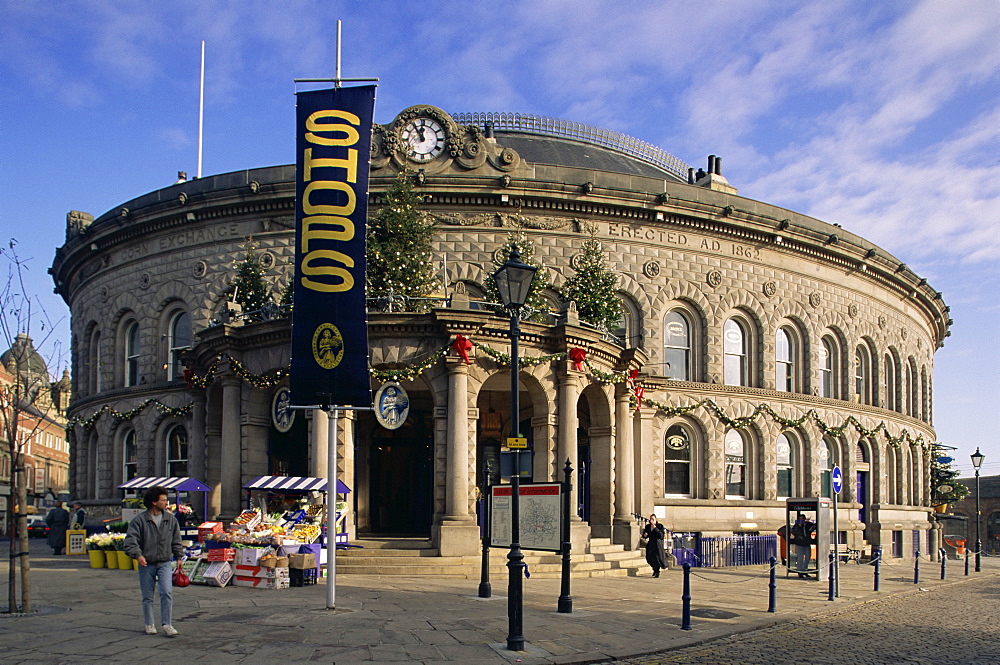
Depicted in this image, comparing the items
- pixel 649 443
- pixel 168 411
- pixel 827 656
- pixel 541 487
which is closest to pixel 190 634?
pixel 541 487

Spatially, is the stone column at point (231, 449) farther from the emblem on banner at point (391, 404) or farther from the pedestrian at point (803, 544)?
the pedestrian at point (803, 544)

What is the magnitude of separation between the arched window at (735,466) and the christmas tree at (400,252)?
14.0 m

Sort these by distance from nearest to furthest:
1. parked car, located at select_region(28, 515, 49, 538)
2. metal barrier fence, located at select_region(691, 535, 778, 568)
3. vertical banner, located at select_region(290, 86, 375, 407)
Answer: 1. vertical banner, located at select_region(290, 86, 375, 407)
2. metal barrier fence, located at select_region(691, 535, 778, 568)
3. parked car, located at select_region(28, 515, 49, 538)

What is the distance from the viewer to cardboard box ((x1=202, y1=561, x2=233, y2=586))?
59.9 ft

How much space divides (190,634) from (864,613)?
1286 centimetres

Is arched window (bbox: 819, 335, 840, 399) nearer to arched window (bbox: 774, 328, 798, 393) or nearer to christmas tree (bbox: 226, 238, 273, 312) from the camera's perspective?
arched window (bbox: 774, 328, 798, 393)

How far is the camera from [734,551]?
1176 inches

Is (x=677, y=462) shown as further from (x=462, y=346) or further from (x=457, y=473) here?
(x=462, y=346)

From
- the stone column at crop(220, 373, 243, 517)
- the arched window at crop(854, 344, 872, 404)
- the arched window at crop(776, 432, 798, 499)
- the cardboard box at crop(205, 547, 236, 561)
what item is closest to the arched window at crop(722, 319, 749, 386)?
the arched window at crop(776, 432, 798, 499)

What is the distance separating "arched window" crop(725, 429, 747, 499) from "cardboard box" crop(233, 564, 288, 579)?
21.2m

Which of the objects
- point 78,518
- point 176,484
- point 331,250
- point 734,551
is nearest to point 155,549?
point 331,250

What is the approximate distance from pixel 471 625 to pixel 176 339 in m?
25.1

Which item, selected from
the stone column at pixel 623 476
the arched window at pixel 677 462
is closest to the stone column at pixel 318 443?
the stone column at pixel 623 476

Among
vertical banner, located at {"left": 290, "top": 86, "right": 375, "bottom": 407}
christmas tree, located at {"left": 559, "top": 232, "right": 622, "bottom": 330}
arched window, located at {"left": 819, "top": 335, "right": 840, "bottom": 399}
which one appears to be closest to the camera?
vertical banner, located at {"left": 290, "top": 86, "right": 375, "bottom": 407}
